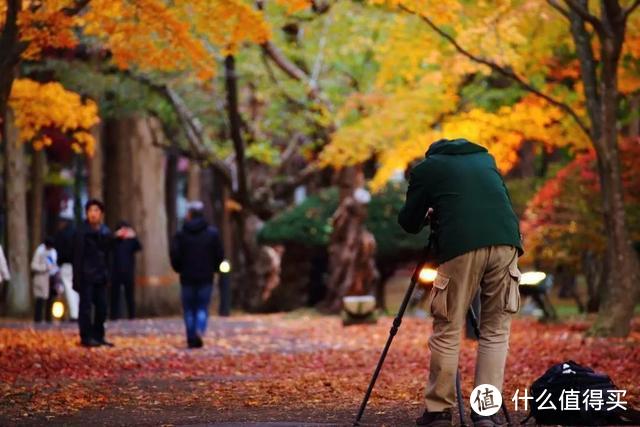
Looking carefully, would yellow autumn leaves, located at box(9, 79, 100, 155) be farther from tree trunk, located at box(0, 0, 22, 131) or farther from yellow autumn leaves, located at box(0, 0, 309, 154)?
tree trunk, located at box(0, 0, 22, 131)

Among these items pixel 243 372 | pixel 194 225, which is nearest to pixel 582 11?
pixel 194 225

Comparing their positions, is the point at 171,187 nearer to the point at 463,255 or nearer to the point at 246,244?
the point at 246,244

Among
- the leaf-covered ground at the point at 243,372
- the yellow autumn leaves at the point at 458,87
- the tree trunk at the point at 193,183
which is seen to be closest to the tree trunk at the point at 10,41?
the leaf-covered ground at the point at 243,372

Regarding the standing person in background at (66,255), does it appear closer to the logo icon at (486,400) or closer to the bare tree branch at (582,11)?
the bare tree branch at (582,11)

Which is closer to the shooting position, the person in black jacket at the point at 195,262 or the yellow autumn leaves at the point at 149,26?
the yellow autumn leaves at the point at 149,26

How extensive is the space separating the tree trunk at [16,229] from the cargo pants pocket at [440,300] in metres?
25.1

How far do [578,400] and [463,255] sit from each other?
50.3 inches

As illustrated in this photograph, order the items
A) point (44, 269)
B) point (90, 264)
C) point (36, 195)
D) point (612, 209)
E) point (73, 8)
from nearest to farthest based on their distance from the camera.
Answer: point (73, 8), point (90, 264), point (612, 209), point (44, 269), point (36, 195)

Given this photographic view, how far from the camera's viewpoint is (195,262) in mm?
17344

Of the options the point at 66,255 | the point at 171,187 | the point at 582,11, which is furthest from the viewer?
the point at 171,187

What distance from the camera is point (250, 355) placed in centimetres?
1648

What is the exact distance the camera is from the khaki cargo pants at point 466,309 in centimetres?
805

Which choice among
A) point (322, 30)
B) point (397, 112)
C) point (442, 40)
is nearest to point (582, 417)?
point (442, 40)

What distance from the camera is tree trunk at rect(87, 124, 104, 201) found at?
116ft
